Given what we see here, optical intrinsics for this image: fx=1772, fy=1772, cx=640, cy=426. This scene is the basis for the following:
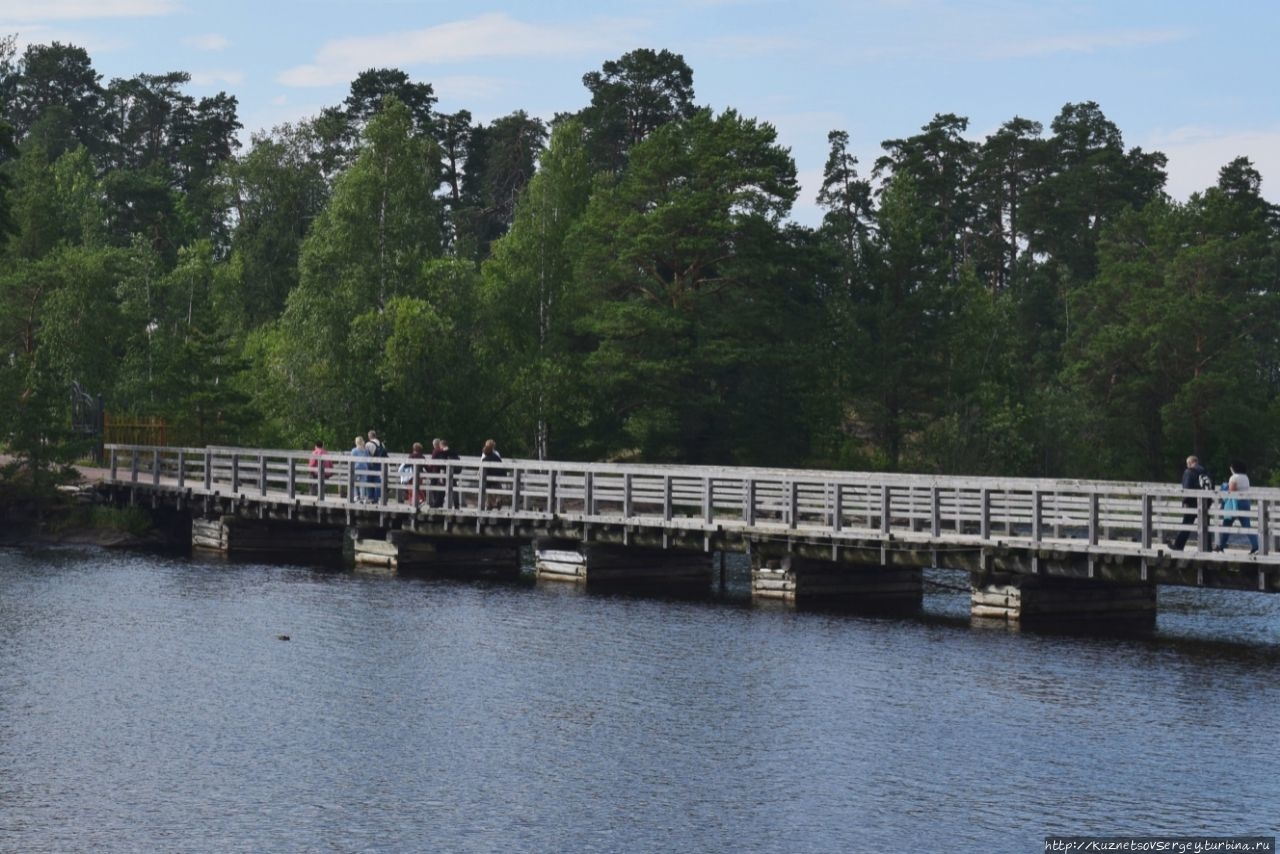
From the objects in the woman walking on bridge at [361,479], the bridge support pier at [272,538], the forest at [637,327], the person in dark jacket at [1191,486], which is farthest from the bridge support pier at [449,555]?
the person in dark jacket at [1191,486]

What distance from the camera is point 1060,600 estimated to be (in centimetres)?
3450

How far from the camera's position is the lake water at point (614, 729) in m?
19.7

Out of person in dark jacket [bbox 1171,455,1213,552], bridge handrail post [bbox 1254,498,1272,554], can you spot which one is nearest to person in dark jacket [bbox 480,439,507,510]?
person in dark jacket [bbox 1171,455,1213,552]

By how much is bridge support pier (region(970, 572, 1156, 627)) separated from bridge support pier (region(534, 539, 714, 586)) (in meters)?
9.14

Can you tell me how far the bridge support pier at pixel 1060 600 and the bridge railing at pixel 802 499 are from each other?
3.24 feet

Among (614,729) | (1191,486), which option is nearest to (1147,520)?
(1191,486)

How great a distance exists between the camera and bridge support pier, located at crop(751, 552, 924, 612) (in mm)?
37812

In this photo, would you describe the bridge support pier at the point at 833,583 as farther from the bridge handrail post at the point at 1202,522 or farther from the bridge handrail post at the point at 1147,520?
the bridge handrail post at the point at 1202,522

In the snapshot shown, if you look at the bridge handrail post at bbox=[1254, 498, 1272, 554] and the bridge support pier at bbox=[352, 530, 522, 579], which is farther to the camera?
the bridge support pier at bbox=[352, 530, 522, 579]

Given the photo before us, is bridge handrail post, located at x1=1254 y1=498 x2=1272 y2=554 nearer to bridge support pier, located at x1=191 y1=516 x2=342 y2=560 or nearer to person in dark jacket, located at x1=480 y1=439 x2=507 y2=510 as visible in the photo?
person in dark jacket, located at x1=480 y1=439 x2=507 y2=510

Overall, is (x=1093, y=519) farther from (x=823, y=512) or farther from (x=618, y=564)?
(x=618, y=564)

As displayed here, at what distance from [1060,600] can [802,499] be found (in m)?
6.14

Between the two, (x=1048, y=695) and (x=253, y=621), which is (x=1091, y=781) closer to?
(x=1048, y=695)

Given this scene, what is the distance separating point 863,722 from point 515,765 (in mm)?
5357
